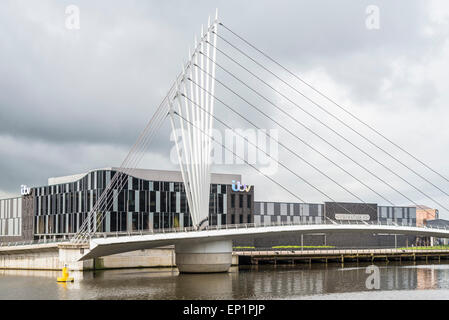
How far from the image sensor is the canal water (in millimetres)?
42344

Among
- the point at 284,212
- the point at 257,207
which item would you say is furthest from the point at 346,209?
the point at 257,207

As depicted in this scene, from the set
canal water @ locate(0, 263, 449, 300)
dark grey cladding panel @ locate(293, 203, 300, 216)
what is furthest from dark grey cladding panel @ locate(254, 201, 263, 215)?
canal water @ locate(0, 263, 449, 300)

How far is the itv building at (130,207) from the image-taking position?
78.9 m

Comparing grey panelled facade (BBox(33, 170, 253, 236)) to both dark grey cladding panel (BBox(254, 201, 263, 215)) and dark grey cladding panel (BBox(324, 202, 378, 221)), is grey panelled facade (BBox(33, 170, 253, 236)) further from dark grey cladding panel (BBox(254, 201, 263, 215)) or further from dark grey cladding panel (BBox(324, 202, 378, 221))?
dark grey cladding panel (BBox(324, 202, 378, 221))

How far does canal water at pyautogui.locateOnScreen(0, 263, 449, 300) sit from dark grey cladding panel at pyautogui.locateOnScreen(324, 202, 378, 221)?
145 feet

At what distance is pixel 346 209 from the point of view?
4218 inches

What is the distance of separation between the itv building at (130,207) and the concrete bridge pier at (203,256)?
59.2 ft

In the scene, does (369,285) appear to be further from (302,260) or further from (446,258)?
(446,258)

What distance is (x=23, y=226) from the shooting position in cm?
9038

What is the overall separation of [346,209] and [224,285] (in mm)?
61808

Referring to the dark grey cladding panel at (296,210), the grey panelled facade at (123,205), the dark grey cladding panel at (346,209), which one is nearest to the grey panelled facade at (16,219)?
the grey panelled facade at (123,205)

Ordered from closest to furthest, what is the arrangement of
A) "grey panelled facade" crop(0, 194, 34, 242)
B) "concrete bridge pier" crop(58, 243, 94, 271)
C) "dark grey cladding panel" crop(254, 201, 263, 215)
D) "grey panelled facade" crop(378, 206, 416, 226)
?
"concrete bridge pier" crop(58, 243, 94, 271), "grey panelled facade" crop(0, 194, 34, 242), "dark grey cladding panel" crop(254, 201, 263, 215), "grey panelled facade" crop(378, 206, 416, 226)

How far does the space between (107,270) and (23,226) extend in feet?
98.3

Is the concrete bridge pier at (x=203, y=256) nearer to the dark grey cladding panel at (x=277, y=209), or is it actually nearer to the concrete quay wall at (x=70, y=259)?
the concrete quay wall at (x=70, y=259)
